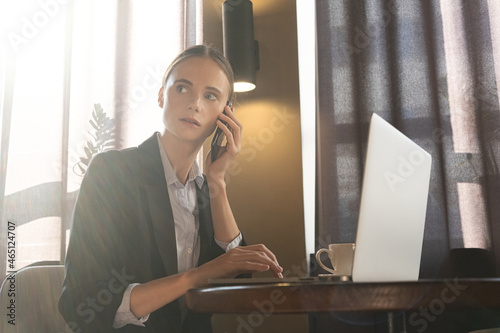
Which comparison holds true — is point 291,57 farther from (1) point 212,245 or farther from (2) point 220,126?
(1) point 212,245

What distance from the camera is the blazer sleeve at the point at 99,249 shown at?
1.24m

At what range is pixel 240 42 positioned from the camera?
2.03 metres

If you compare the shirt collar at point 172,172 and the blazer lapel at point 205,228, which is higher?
the shirt collar at point 172,172

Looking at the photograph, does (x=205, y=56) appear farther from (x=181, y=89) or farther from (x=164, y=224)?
(x=164, y=224)

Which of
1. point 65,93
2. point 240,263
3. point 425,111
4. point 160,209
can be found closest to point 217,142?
point 160,209

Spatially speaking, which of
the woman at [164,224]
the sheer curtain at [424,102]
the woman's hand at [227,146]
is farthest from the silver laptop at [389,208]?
the sheer curtain at [424,102]

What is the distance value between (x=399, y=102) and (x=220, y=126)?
872 millimetres

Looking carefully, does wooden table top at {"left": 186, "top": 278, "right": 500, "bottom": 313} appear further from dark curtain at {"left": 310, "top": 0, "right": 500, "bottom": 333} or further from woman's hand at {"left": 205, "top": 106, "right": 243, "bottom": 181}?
dark curtain at {"left": 310, "top": 0, "right": 500, "bottom": 333}

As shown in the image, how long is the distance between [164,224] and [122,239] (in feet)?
0.48

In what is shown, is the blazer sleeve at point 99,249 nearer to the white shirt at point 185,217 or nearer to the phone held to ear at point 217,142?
the white shirt at point 185,217

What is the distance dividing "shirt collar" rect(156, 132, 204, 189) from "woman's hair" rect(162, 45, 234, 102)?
1.12 ft

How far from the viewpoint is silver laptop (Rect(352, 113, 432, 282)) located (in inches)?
→ 29.5

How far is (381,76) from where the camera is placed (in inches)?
86.3

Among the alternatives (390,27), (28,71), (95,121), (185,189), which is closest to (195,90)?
(185,189)
